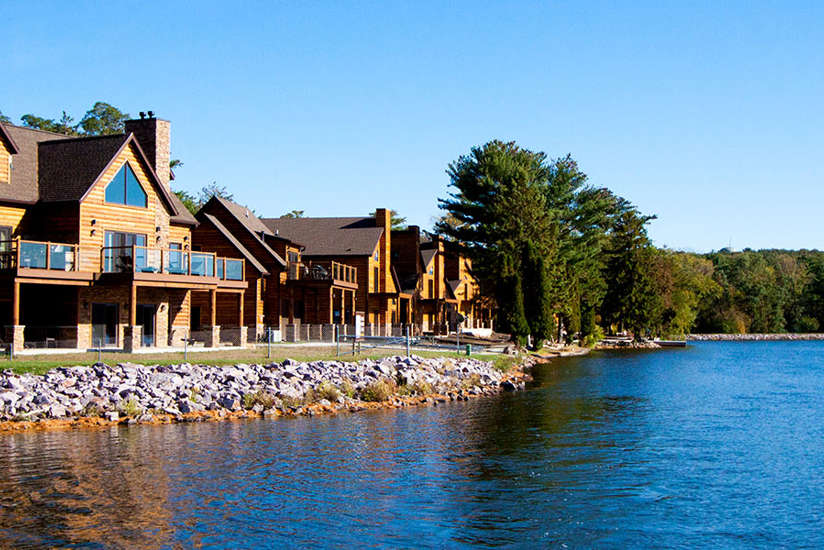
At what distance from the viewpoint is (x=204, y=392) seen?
90.8 feet

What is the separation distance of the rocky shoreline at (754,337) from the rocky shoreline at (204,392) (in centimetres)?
9660

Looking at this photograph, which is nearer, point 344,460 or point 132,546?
point 132,546

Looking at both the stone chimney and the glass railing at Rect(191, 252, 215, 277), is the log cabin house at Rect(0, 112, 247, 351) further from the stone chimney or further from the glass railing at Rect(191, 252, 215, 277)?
the stone chimney

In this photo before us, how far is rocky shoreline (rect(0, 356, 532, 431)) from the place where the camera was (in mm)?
Result: 25047

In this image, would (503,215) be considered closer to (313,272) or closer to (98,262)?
(313,272)

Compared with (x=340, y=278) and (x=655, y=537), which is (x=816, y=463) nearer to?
(x=655, y=537)

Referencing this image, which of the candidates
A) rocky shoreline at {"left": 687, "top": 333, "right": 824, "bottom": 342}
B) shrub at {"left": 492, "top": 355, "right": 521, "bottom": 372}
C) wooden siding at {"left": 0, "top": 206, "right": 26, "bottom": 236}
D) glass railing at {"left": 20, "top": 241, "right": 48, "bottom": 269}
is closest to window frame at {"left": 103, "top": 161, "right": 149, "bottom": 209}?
wooden siding at {"left": 0, "top": 206, "right": 26, "bottom": 236}

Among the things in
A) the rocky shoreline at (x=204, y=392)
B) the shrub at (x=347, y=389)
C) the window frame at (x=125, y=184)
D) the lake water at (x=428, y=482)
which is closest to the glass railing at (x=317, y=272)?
the window frame at (x=125, y=184)

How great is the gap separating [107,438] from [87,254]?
14107 millimetres

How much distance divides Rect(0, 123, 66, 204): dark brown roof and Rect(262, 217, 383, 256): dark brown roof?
23.8 metres

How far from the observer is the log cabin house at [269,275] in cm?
4816

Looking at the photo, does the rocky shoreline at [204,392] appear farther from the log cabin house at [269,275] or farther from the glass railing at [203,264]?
the log cabin house at [269,275]

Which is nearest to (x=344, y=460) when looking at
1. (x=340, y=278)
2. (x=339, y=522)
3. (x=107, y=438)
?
(x=339, y=522)

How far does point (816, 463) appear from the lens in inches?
829
